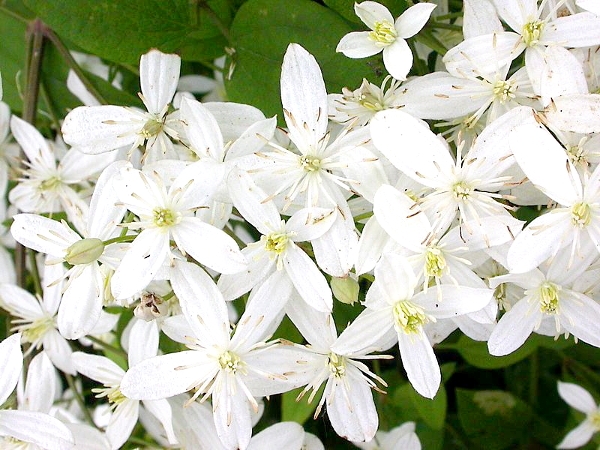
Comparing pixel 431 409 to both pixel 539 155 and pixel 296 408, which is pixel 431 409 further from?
pixel 539 155

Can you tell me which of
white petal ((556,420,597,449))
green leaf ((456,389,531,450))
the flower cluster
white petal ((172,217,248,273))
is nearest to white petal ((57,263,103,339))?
the flower cluster

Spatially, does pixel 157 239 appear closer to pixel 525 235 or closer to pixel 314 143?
pixel 314 143

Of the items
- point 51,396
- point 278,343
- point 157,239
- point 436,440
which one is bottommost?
point 436,440

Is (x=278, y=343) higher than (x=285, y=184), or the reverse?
(x=285, y=184)

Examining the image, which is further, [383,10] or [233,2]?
[233,2]

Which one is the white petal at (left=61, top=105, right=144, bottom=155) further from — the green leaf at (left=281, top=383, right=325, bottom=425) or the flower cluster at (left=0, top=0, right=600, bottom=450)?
the green leaf at (left=281, top=383, right=325, bottom=425)

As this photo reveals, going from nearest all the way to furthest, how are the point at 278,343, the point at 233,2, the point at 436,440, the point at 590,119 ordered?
the point at 590,119, the point at 278,343, the point at 233,2, the point at 436,440

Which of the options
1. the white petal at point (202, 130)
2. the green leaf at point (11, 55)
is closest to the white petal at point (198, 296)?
the white petal at point (202, 130)

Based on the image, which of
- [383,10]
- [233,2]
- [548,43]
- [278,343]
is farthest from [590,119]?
[233,2]
